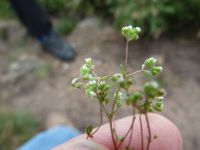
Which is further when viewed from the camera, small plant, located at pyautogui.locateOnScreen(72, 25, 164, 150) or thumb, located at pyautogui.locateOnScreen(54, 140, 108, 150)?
thumb, located at pyautogui.locateOnScreen(54, 140, 108, 150)

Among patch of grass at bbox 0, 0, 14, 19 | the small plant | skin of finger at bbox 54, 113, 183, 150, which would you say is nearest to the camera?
the small plant

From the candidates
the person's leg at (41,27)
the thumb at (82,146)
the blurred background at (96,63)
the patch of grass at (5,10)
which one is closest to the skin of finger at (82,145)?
the thumb at (82,146)

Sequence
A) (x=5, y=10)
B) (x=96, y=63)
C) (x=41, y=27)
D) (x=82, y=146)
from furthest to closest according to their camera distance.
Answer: (x=5, y=10) < (x=41, y=27) < (x=96, y=63) < (x=82, y=146)

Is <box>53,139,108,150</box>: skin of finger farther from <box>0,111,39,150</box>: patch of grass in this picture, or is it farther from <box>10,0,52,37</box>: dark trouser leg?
<box>10,0,52,37</box>: dark trouser leg

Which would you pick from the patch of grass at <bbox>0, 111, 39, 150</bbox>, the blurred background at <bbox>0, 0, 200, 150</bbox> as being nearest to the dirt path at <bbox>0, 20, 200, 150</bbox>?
the blurred background at <bbox>0, 0, 200, 150</bbox>

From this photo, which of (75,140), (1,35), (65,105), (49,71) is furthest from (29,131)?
(75,140)

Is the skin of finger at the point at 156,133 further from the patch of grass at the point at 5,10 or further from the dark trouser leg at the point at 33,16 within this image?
the patch of grass at the point at 5,10

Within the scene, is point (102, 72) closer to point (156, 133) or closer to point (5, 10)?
point (5, 10)

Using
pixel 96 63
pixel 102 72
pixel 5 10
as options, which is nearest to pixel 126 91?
pixel 102 72
